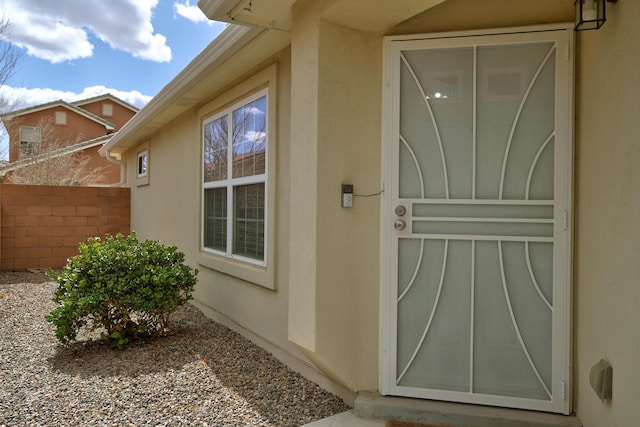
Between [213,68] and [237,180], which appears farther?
[237,180]

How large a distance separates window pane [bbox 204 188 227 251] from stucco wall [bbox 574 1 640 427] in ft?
13.1

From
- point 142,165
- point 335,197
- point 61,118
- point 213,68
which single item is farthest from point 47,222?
point 61,118

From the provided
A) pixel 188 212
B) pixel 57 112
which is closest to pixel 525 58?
pixel 188 212

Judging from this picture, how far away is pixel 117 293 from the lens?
445cm

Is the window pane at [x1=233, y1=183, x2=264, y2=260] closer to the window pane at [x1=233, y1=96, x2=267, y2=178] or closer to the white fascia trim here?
the window pane at [x1=233, y1=96, x2=267, y2=178]

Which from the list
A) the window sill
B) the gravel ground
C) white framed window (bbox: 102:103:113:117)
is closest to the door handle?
the gravel ground

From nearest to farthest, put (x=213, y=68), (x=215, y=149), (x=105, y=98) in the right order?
A: (x=213, y=68), (x=215, y=149), (x=105, y=98)

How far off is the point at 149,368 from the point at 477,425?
9.41ft

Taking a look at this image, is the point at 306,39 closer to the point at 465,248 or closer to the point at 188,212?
the point at 465,248

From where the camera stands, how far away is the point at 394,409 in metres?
2.96

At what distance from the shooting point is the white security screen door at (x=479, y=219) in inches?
113

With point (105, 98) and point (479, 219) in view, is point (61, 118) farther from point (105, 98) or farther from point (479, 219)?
point (479, 219)

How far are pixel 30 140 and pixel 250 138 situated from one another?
21022 mm

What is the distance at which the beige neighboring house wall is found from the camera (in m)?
2.20
